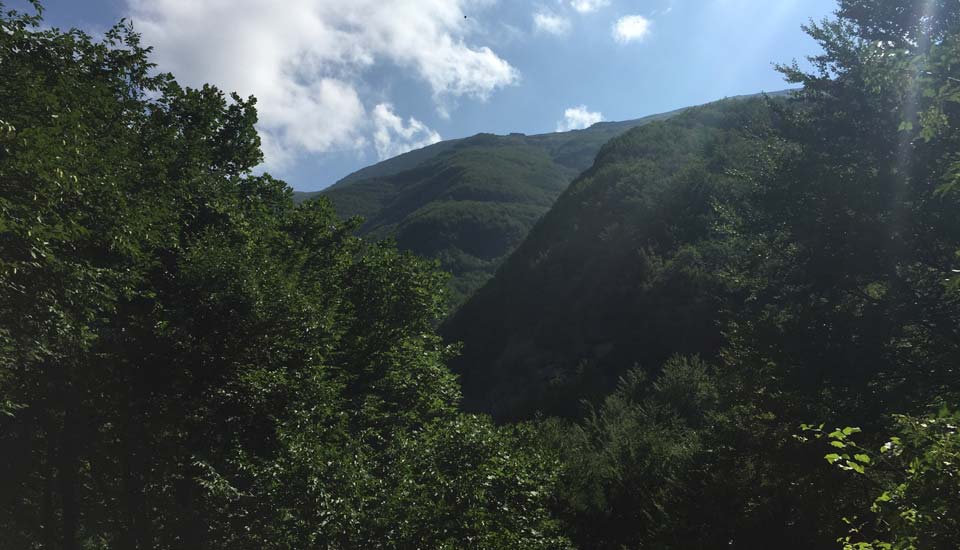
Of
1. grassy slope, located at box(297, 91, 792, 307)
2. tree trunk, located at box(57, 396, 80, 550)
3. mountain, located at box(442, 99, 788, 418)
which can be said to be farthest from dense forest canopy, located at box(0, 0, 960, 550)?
grassy slope, located at box(297, 91, 792, 307)

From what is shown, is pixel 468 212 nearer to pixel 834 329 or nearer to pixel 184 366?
pixel 834 329

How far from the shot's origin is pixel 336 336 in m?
12.6

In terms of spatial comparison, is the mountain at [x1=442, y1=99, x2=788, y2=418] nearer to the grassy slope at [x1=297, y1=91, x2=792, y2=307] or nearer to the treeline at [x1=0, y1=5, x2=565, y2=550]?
the grassy slope at [x1=297, y1=91, x2=792, y2=307]

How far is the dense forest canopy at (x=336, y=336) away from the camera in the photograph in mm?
7742

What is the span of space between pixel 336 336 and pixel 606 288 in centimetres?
5076

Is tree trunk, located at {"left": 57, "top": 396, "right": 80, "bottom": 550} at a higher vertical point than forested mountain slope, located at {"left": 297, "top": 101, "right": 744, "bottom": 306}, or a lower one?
lower

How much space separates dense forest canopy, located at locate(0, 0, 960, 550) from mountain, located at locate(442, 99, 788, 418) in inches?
1135

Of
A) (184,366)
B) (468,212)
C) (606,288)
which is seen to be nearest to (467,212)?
(468,212)

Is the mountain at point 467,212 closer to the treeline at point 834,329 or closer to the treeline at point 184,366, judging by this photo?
the treeline at point 834,329

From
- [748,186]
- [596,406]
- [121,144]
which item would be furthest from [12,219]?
[596,406]

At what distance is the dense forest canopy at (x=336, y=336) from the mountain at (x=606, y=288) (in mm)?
28841

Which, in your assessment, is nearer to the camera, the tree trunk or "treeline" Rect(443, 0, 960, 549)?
"treeline" Rect(443, 0, 960, 549)

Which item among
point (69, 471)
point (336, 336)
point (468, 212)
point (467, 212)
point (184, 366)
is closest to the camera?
point (184, 366)

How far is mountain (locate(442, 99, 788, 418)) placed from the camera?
50750 millimetres
